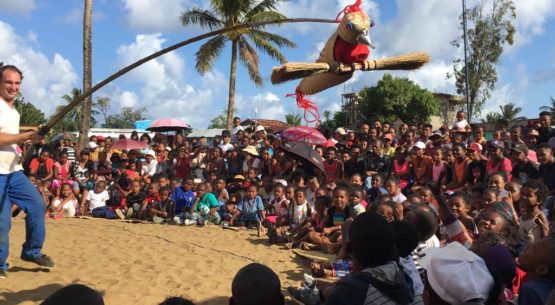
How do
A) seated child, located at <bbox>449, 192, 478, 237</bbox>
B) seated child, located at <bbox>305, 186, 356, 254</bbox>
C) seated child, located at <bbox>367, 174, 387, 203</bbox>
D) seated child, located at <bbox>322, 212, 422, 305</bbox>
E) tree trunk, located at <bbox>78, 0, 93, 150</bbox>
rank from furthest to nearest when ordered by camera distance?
tree trunk, located at <bbox>78, 0, 93, 150</bbox>, seated child, located at <bbox>367, 174, 387, 203</bbox>, seated child, located at <bbox>305, 186, 356, 254</bbox>, seated child, located at <bbox>449, 192, 478, 237</bbox>, seated child, located at <bbox>322, 212, 422, 305</bbox>

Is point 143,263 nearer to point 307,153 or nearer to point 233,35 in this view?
point 307,153

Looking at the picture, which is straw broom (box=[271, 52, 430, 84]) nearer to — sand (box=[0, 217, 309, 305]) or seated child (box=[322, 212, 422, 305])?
seated child (box=[322, 212, 422, 305])

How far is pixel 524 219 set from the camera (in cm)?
478

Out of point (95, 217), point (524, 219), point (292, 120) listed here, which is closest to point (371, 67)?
point (524, 219)

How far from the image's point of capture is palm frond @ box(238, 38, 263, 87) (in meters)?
18.5

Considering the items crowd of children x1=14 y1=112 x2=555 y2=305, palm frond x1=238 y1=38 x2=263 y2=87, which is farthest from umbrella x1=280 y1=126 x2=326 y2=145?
palm frond x1=238 y1=38 x2=263 y2=87

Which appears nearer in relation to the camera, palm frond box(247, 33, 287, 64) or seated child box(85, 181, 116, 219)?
seated child box(85, 181, 116, 219)

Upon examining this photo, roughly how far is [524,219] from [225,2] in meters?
14.9

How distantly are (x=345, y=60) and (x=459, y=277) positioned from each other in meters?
2.14

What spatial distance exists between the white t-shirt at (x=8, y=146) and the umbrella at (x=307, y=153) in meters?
5.53

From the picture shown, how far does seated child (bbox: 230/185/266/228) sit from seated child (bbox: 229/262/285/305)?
21.6ft

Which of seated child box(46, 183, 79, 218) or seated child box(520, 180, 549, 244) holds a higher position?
seated child box(520, 180, 549, 244)

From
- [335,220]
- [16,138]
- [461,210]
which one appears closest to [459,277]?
[461,210]

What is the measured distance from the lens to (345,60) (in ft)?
12.8
